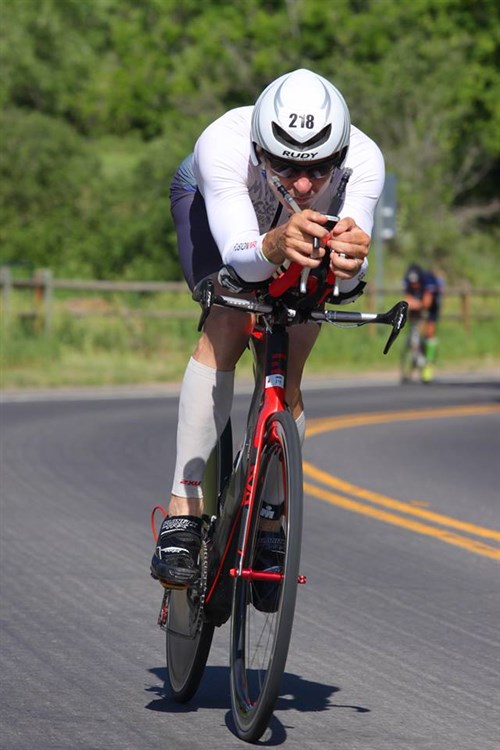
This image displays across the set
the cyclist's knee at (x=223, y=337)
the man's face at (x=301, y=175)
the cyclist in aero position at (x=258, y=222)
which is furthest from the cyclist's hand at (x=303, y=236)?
the cyclist's knee at (x=223, y=337)

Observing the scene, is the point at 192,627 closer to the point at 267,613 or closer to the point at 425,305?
the point at 267,613

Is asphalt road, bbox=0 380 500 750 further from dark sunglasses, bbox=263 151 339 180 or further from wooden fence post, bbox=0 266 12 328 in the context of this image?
wooden fence post, bbox=0 266 12 328

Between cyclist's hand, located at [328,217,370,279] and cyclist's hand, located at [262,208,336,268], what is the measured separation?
0.04 m

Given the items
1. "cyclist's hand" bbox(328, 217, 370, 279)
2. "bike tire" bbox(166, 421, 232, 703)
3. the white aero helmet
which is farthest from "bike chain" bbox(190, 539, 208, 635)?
the white aero helmet

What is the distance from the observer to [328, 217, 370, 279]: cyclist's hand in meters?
4.42

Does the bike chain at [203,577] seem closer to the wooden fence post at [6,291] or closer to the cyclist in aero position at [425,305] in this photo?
the cyclist in aero position at [425,305]

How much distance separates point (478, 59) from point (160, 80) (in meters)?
17.0

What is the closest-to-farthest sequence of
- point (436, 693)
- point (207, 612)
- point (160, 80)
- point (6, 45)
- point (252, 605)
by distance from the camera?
point (252, 605) → point (207, 612) → point (436, 693) → point (6, 45) → point (160, 80)

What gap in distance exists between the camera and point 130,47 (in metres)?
73.7

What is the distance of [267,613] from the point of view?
4.71 metres

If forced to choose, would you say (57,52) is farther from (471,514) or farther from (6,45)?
(471,514)

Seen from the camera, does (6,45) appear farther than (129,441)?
Yes

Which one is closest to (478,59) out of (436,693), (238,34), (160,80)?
(238,34)

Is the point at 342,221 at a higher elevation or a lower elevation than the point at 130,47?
lower
